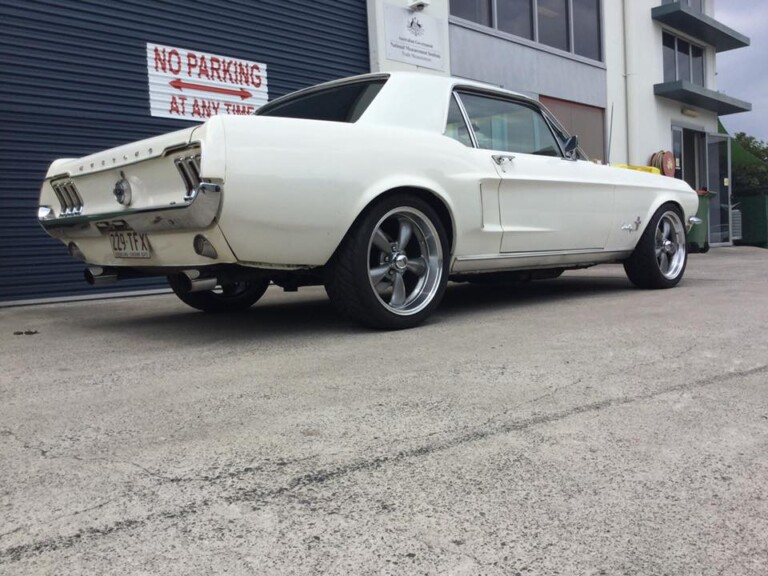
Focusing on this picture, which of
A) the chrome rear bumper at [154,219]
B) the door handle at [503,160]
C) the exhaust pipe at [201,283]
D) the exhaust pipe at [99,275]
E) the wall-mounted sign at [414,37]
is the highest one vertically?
the wall-mounted sign at [414,37]

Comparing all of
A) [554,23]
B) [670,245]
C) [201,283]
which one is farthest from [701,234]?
[201,283]

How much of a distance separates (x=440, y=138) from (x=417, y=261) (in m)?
0.74

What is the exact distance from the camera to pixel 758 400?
2.34 metres

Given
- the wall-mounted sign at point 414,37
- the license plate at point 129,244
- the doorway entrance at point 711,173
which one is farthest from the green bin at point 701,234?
the license plate at point 129,244

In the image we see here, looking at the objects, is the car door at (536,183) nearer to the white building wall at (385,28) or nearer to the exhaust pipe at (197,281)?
the exhaust pipe at (197,281)

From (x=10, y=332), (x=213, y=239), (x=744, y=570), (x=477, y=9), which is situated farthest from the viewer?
(x=477, y=9)

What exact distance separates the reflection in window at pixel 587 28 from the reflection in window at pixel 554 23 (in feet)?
0.97

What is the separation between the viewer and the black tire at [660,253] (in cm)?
546

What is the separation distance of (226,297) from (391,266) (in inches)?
65.6

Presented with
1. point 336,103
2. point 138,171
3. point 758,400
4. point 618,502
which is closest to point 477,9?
point 336,103

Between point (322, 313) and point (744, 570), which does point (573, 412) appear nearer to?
point (744, 570)

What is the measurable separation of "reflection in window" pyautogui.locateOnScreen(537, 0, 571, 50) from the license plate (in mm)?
10155

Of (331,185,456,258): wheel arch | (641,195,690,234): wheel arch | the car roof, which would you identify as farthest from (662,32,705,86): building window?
(331,185,456,258): wheel arch

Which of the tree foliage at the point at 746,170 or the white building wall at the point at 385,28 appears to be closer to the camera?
the white building wall at the point at 385,28
